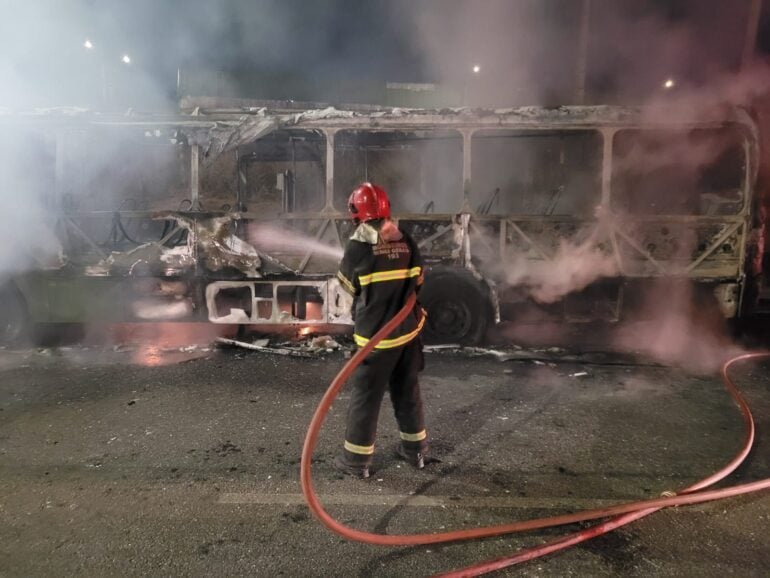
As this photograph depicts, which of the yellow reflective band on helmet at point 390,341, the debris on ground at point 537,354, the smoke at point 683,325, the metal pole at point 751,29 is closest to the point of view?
the yellow reflective band on helmet at point 390,341

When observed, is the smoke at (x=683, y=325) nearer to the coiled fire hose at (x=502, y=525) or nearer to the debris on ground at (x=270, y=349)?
the coiled fire hose at (x=502, y=525)

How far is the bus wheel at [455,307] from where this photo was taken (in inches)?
222

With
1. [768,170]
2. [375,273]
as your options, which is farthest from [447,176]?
[375,273]

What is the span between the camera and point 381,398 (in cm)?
305

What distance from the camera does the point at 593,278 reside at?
5.67 metres

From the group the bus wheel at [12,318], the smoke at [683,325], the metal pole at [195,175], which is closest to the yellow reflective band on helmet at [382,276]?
the metal pole at [195,175]

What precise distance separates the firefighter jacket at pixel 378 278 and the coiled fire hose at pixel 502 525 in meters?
0.13

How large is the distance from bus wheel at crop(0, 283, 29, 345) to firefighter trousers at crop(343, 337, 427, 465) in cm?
470

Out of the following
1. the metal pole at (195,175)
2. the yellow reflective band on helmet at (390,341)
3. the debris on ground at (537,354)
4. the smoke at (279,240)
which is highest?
the metal pole at (195,175)

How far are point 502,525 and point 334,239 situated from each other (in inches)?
151

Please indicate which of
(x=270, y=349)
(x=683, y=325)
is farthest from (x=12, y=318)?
(x=683, y=325)

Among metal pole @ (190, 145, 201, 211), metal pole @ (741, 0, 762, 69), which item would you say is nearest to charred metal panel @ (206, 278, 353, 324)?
metal pole @ (190, 145, 201, 211)

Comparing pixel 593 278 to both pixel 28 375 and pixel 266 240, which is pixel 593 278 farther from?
pixel 28 375

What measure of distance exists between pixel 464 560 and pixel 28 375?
4.68 metres
